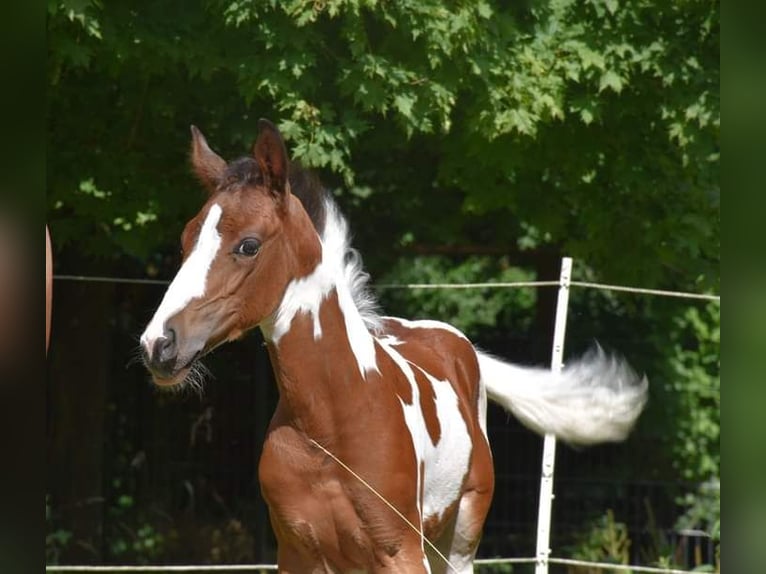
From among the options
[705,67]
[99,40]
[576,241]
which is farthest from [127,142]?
[705,67]

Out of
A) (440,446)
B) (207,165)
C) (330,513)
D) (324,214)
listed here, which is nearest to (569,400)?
(440,446)

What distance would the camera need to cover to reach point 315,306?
3.37 meters

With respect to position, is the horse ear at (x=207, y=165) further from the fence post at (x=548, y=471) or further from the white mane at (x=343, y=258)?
the fence post at (x=548, y=471)

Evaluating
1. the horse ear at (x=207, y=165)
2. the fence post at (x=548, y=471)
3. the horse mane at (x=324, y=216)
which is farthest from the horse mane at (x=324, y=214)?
the fence post at (x=548, y=471)

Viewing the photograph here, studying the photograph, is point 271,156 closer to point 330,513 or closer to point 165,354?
point 165,354

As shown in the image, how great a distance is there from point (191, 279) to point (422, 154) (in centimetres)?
456

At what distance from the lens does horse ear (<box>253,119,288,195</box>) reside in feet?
10.5

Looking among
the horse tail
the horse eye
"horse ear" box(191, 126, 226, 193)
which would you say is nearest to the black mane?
"horse ear" box(191, 126, 226, 193)

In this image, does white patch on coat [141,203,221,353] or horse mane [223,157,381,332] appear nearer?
white patch on coat [141,203,221,353]

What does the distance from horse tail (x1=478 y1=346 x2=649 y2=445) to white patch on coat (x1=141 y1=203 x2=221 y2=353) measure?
6.35 ft

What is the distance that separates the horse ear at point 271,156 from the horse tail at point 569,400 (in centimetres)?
177

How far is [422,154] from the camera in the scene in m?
7.43

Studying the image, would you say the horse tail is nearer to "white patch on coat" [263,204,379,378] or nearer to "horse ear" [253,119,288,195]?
"white patch on coat" [263,204,379,378]
